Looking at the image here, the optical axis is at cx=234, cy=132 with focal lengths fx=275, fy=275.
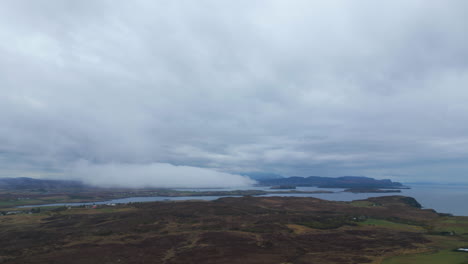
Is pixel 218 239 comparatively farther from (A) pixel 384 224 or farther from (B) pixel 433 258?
(A) pixel 384 224

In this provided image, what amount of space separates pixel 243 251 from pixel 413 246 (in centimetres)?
3653

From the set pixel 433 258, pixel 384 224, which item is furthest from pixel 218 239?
pixel 384 224

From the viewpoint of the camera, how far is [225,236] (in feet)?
223

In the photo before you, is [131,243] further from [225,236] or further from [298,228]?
[298,228]

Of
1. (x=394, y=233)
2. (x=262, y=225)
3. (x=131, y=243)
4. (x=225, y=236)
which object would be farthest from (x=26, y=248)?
(x=394, y=233)

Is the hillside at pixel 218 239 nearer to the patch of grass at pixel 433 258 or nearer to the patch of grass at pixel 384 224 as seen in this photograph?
the patch of grass at pixel 433 258

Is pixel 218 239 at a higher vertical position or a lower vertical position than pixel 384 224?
higher

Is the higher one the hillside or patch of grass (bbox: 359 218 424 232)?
the hillside

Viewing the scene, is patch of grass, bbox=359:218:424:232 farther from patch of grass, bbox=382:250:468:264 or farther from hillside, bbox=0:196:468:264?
patch of grass, bbox=382:250:468:264

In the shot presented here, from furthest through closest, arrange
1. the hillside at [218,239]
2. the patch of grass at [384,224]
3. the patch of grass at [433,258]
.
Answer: the patch of grass at [384,224], the hillside at [218,239], the patch of grass at [433,258]

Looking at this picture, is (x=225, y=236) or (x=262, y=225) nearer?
(x=225, y=236)

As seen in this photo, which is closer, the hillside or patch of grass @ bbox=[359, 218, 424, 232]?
the hillside

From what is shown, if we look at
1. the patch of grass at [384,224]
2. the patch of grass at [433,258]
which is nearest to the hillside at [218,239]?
the patch of grass at [433,258]

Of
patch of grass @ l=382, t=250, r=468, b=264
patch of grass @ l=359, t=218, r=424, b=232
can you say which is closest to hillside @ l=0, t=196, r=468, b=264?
patch of grass @ l=382, t=250, r=468, b=264
